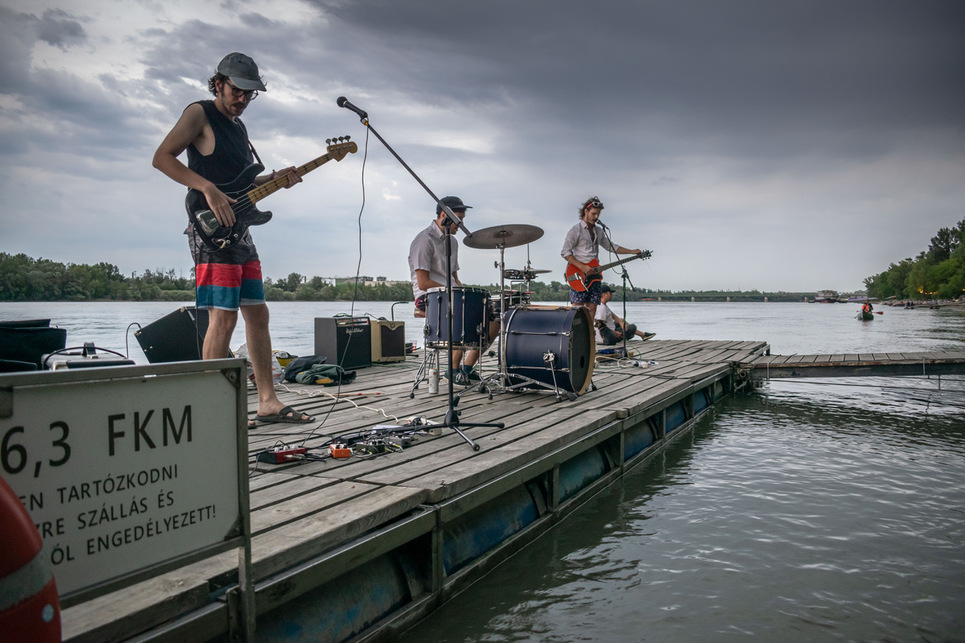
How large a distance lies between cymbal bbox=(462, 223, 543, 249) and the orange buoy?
441cm

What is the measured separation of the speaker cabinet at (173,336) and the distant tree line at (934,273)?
106m

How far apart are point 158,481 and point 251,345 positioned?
265cm

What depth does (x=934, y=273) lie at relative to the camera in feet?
330

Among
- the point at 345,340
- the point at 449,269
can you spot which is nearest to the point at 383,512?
the point at 449,269

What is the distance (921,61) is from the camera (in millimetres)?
20281

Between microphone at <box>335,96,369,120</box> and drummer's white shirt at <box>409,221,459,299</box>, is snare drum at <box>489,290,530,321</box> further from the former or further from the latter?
microphone at <box>335,96,369,120</box>

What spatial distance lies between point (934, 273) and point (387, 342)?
120542mm

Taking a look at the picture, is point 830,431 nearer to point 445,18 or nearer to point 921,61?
point 445,18

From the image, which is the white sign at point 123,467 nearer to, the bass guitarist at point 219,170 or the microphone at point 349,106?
the bass guitarist at point 219,170

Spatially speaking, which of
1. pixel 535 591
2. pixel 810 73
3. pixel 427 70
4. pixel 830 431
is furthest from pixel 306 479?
pixel 810 73

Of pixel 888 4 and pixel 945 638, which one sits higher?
pixel 888 4

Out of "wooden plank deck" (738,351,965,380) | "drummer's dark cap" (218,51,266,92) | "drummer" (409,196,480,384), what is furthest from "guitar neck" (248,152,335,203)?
"wooden plank deck" (738,351,965,380)

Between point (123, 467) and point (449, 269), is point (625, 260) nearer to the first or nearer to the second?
point (449, 269)

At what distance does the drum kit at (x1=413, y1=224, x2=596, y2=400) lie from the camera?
5445 mm
